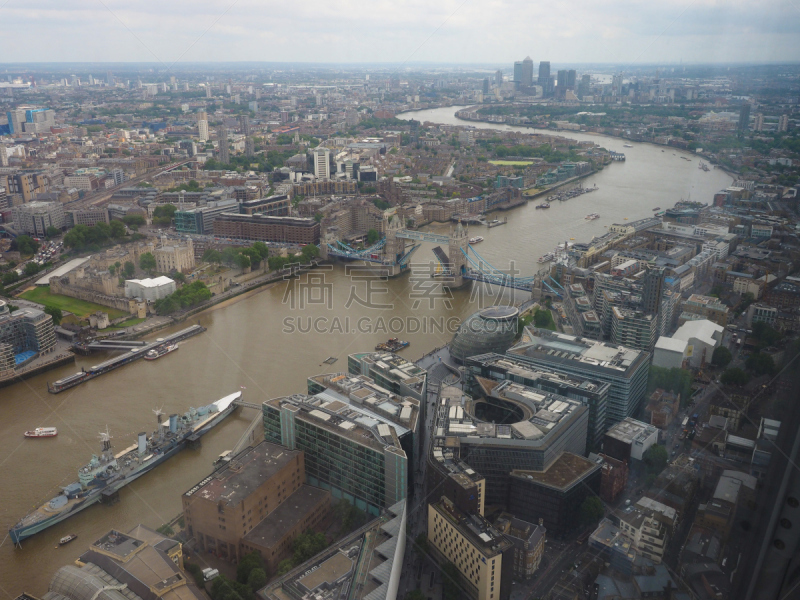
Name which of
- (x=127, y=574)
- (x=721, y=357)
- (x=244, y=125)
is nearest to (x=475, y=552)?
(x=127, y=574)

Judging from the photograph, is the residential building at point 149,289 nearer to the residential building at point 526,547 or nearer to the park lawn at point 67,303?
the park lawn at point 67,303

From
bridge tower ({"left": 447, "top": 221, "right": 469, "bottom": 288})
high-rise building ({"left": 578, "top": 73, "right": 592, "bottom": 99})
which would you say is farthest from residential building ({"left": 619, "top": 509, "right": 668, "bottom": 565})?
high-rise building ({"left": 578, "top": 73, "right": 592, "bottom": 99})

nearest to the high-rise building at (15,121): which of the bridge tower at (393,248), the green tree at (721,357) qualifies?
the bridge tower at (393,248)

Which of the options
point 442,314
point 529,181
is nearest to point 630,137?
point 529,181

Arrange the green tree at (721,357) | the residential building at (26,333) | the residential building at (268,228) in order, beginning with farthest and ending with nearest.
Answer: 1. the residential building at (268,228)
2. the residential building at (26,333)
3. the green tree at (721,357)

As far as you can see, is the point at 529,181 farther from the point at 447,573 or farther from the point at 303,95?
the point at 303,95

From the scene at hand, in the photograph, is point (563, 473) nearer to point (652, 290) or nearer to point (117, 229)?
point (652, 290)

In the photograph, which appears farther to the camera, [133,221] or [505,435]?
[133,221]
